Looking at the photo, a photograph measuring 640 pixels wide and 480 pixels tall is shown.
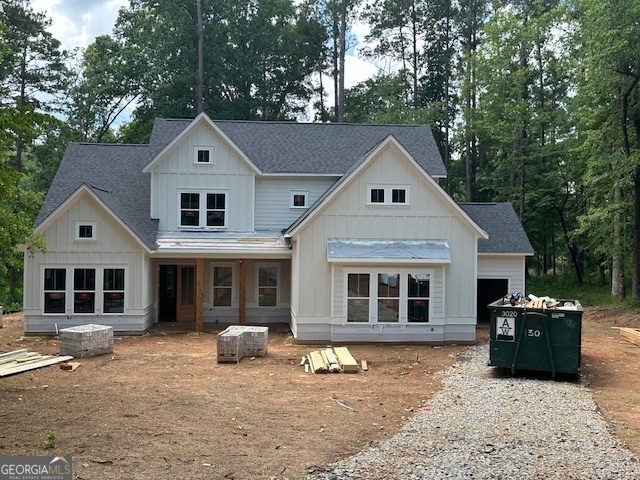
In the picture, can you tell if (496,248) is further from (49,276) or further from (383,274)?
(49,276)

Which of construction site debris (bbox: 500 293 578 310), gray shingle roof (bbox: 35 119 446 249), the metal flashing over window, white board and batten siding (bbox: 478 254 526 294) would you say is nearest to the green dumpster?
construction site debris (bbox: 500 293 578 310)

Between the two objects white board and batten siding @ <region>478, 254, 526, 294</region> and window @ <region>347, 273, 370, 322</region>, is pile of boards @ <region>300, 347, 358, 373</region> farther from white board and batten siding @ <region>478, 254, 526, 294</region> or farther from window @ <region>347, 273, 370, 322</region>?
white board and batten siding @ <region>478, 254, 526, 294</region>

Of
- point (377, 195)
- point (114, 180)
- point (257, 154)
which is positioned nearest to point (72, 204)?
point (114, 180)

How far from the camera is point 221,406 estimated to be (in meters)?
9.96

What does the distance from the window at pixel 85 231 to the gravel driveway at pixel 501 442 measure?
12.2 metres

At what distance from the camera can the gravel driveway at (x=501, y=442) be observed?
7055mm

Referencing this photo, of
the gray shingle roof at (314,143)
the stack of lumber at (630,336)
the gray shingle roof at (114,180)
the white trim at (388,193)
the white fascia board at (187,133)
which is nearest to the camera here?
the white trim at (388,193)

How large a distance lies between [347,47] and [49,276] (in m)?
30.1

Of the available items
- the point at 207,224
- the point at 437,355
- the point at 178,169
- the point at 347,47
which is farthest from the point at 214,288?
the point at 347,47

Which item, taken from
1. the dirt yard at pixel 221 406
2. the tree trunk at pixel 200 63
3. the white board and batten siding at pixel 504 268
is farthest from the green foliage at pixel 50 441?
the tree trunk at pixel 200 63

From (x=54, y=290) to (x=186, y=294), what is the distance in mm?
4698

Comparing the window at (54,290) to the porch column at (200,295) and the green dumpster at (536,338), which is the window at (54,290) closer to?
the porch column at (200,295)

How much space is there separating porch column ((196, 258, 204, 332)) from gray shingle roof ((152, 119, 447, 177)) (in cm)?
453

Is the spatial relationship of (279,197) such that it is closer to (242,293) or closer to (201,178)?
(201,178)
